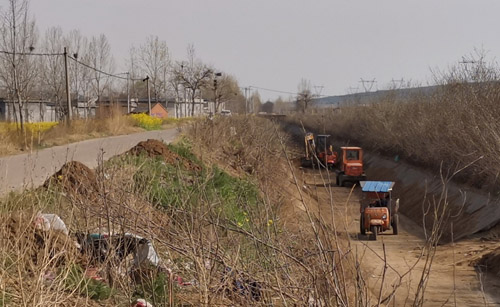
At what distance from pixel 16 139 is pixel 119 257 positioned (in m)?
17.2

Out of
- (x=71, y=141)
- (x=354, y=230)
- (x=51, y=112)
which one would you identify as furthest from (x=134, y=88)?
(x=354, y=230)

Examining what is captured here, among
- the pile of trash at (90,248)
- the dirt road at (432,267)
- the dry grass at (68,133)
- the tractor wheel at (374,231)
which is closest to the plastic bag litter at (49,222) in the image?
→ the pile of trash at (90,248)

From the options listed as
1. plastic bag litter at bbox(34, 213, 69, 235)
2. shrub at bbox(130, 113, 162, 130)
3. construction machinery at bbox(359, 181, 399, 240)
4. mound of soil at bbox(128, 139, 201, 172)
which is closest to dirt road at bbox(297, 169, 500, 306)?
construction machinery at bbox(359, 181, 399, 240)

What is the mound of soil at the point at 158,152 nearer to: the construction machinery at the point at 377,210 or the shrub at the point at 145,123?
the construction machinery at the point at 377,210

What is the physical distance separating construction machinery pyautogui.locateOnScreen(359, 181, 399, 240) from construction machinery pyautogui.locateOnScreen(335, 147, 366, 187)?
39.4 feet

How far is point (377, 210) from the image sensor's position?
22078mm

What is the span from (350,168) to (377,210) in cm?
1396

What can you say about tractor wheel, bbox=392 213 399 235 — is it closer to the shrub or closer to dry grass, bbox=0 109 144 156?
dry grass, bbox=0 109 144 156

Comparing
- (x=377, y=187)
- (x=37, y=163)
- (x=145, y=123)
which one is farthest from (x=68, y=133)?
(x=145, y=123)

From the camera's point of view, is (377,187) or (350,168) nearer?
(377,187)

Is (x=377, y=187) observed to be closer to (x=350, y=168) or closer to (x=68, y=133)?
(x=350, y=168)

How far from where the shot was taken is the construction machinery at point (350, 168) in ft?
117

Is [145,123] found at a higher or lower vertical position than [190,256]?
lower

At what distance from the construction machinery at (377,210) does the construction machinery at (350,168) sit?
39.4 ft
